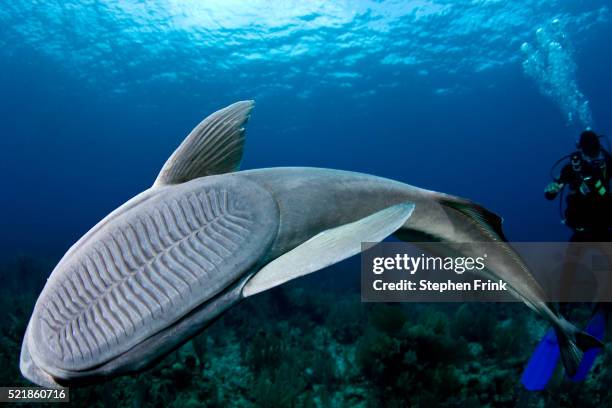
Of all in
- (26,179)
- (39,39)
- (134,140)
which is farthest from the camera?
(26,179)

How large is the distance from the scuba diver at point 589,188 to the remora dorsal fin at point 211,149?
4940 mm

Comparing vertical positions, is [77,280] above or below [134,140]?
below

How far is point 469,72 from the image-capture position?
30.8 m

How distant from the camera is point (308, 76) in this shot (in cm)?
3080

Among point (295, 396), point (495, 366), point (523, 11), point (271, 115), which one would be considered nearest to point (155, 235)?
point (295, 396)

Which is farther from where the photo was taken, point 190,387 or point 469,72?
point 469,72

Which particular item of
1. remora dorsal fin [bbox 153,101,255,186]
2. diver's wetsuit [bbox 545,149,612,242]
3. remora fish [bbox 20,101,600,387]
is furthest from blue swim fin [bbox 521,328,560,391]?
remora dorsal fin [bbox 153,101,255,186]

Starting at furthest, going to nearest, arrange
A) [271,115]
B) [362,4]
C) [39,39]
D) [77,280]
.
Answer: [271,115] < [39,39] < [362,4] < [77,280]

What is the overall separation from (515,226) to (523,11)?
98624 mm

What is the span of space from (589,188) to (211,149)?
5.52 metres

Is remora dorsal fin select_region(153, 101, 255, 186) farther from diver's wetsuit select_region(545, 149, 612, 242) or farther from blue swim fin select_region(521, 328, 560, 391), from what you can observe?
diver's wetsuit select_region(545, 149, 612, 242)

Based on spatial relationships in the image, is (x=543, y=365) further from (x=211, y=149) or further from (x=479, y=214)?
(x=211, y=149)

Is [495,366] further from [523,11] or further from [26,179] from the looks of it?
[26,179]

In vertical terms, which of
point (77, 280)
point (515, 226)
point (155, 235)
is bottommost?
point (77, 280)
